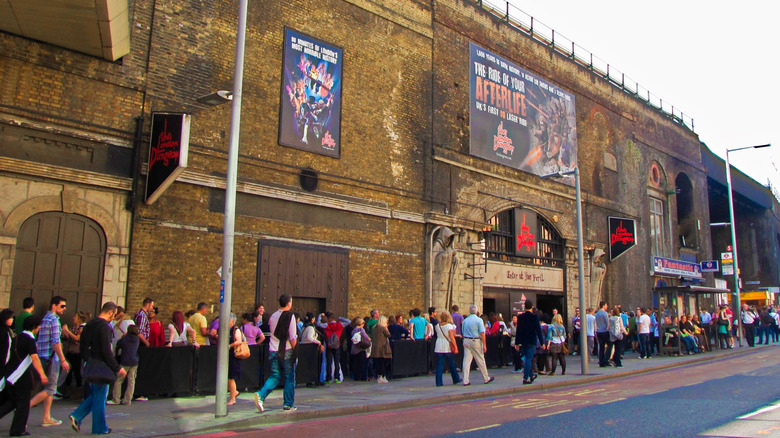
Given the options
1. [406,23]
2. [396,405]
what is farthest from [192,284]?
[406,23]

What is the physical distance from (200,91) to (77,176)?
3.94 m

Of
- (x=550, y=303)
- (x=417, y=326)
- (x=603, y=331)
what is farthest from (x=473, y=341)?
(x=550, y=303)

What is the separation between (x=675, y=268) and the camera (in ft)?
114

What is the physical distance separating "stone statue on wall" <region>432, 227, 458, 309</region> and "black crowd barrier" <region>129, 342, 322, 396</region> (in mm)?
9152

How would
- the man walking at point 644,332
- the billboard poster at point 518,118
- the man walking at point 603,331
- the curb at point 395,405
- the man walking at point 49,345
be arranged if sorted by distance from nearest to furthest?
1. the man walking at point 49,345
2. the curb at point 395,405
3. the man walking at point 603,331
4. the man walking at point 644,332
5. the billboard poster at point 518,118

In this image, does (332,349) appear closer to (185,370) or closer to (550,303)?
(185,370)

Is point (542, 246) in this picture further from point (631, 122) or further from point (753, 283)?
point (753, 283)

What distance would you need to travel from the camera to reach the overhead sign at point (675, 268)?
3397 cm

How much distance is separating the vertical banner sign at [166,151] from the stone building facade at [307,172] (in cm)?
40

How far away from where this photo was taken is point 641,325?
76.2ft

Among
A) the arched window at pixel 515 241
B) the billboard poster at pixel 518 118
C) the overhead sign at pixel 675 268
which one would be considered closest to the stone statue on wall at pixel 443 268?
the arched window at pixel 515 241

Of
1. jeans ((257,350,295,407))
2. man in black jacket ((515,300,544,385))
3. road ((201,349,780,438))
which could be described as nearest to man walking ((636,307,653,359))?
road ((201,349,780,438))

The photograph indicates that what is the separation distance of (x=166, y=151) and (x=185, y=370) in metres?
5.04

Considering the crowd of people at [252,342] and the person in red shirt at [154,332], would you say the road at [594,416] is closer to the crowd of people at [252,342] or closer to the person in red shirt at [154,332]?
the crowd of people at [252,342]
